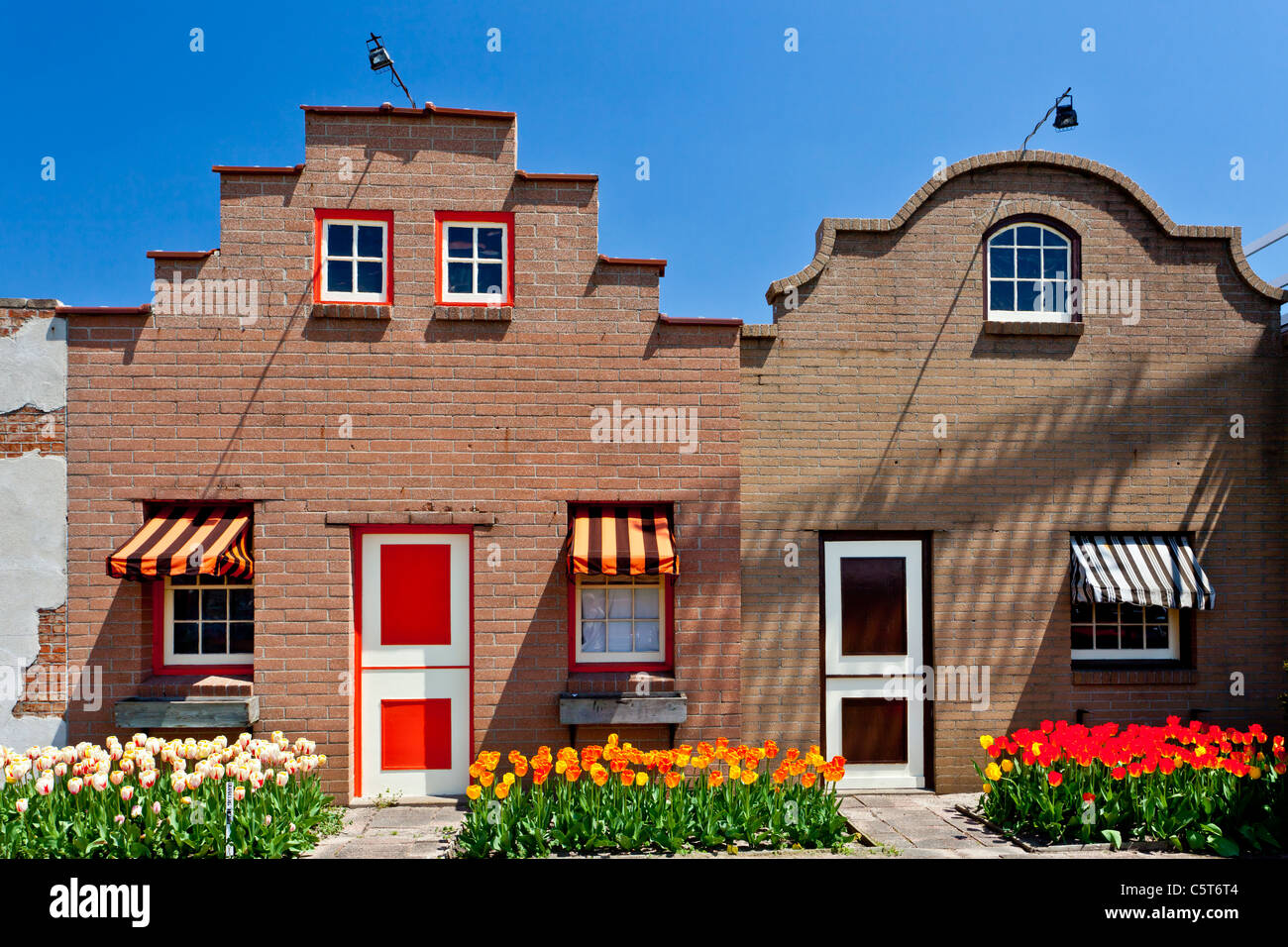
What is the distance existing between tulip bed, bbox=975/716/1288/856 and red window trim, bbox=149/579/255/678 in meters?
6.79

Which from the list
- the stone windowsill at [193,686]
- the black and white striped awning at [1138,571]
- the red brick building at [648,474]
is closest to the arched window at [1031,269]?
the red brick building at [648,474]

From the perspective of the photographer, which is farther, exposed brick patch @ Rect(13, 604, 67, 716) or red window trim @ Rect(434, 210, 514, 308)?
red window trim @ Rect(434, 210, 514, 308)

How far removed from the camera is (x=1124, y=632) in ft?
26.2

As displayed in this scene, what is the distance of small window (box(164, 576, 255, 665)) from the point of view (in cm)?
727

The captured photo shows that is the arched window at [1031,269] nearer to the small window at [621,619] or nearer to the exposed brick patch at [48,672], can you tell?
the small window at [621,619]

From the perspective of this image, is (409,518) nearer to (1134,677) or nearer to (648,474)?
(648,474)

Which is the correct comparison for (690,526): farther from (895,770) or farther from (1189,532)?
(1189,532)

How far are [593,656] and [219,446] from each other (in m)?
4.02

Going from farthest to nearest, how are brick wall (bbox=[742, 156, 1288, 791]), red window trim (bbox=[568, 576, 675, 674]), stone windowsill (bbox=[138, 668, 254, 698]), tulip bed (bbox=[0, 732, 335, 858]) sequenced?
brick wall (bbox=[742, 156, 1288, 791])
red window trim (bbox=[568, 576, 675, 674])
stone windowsill (bbox=[138, 668, 254, 698])
tulip bed (bbox=[0, 732, 335, 858])

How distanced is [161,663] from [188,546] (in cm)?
134

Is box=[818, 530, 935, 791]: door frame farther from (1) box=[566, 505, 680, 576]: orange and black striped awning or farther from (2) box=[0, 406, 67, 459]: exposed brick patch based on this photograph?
(2) box=[0, 406, 67, 459]: exposed brick patch

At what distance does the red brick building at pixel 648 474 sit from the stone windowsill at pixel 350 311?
0.06 m

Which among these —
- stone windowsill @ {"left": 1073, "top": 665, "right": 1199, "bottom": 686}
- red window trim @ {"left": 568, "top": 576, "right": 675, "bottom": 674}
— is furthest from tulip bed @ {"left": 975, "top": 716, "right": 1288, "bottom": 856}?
red window trim @ {"left": 568, "top": 576, "right": 675, "bottom": 674}

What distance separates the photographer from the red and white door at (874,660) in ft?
25.3
